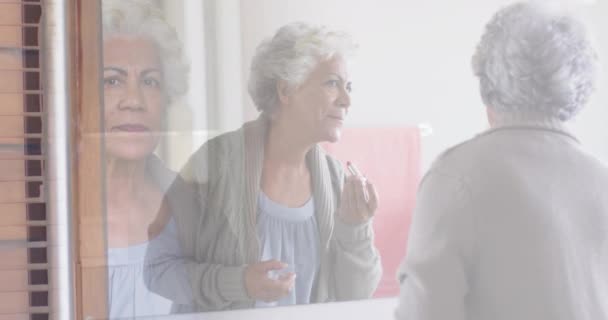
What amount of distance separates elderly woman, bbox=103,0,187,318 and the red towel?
0.79ft

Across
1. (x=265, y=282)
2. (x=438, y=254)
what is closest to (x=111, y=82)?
(x=265, y=282)

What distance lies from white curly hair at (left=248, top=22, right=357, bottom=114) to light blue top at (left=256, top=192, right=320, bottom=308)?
14 centimetres

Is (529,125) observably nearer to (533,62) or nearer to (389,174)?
(533,62)

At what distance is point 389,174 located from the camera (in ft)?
3.48

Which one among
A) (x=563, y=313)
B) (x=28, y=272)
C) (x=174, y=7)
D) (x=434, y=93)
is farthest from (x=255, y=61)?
(x=563, y=313)

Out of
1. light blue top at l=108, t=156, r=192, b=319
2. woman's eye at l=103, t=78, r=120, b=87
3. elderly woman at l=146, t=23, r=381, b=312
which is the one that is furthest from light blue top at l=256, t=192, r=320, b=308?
woman's eye at l=103, t=78, r=120, b=87

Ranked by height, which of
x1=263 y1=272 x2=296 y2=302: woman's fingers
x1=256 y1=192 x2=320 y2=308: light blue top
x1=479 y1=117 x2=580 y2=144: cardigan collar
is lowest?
x1=263 y1=272 x2=296 y2=302: woman's fingers

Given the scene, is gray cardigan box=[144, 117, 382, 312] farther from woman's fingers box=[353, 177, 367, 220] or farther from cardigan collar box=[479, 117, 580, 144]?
cardigan collar box=[479, 117, 580, 144]

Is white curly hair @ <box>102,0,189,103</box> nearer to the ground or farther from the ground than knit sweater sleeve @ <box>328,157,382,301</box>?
Answer: farther from the ground

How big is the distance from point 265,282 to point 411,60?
374 mm

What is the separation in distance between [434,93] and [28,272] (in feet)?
2.02

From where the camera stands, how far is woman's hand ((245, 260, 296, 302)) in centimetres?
103

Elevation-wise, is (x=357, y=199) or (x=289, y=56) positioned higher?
(x=289, y=56)

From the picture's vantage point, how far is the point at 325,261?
3.43 feet
